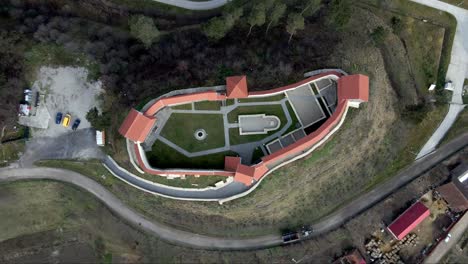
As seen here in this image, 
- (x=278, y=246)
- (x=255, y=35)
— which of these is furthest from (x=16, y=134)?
(x=278, y=246)

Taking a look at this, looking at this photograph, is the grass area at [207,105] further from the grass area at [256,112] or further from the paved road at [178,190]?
the paved road at [178,190]

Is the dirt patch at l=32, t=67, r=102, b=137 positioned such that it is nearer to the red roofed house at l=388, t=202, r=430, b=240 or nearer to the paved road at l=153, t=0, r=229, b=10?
the paved road at l=153, t=0, r=229, b=10

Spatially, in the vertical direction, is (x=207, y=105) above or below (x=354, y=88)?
above

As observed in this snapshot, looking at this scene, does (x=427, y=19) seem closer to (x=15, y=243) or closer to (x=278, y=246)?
(x=278, y=246)

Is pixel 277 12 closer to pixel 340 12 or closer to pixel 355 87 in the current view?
pixel 340 12

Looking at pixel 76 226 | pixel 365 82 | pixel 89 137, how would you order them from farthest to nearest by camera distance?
pixel 76 226
pixel 89 137
pixel 365 82

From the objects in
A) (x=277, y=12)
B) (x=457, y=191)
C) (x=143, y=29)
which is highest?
(x=143, y=29)

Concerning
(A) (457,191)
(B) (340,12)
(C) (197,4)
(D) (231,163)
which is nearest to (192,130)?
(D) (231,163)
